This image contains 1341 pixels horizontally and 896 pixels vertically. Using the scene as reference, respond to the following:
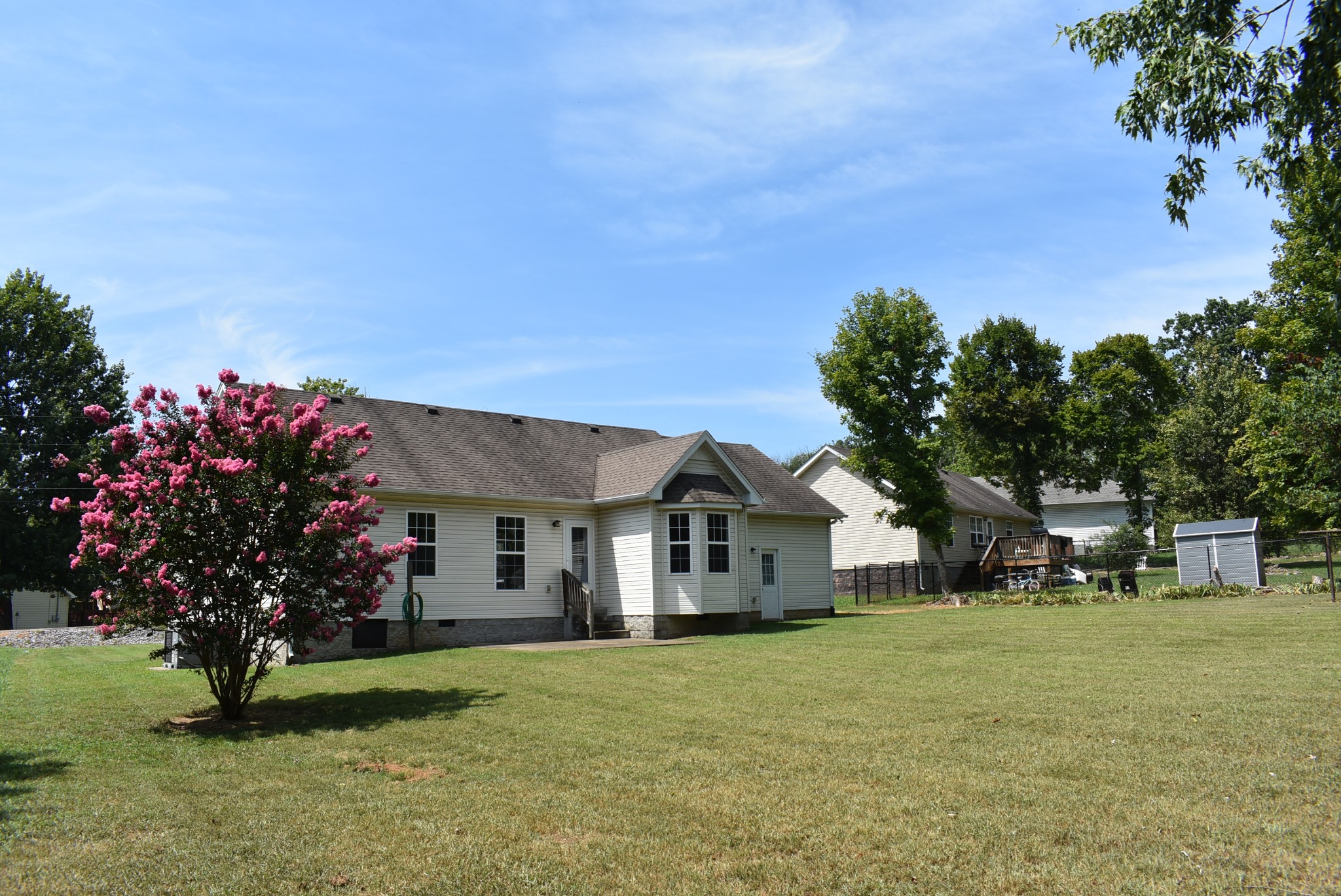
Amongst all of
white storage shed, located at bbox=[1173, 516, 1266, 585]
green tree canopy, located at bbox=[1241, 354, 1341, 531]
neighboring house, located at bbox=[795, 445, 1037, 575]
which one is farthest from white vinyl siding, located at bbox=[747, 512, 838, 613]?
green tree canopy, located at bbox=[1241, 354, 1341, 531]

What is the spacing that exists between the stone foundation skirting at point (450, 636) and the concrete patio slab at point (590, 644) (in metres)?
0.44

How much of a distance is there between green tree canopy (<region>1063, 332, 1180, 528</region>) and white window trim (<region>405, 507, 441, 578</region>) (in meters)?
40.1

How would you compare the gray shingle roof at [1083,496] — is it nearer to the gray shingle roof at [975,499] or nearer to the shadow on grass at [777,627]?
the gray shingle roof at [975,499]

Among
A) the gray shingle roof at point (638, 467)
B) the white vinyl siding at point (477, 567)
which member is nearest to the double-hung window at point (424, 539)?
the white vinyl siding at point (477, 567)

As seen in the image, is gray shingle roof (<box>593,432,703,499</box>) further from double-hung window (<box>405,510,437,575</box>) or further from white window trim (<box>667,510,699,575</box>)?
double-hung window (<box>405,510,437,575</box>)

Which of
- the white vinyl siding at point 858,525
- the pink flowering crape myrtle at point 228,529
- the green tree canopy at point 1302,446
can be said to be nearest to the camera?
the pink flowering crape myrtle at point 228,529

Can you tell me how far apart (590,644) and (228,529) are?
1000cm

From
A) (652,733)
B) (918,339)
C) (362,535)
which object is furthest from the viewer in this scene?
(918,339)

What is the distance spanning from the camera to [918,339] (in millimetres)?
31672

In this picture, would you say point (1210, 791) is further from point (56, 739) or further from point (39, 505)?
point (39, 505)

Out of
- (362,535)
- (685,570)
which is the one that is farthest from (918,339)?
(362,535)

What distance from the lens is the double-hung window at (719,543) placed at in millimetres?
21703

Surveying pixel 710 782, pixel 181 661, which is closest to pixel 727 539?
pixel 181 661

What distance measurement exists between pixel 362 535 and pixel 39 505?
35.2 metres
